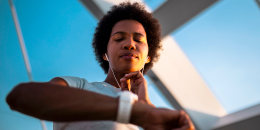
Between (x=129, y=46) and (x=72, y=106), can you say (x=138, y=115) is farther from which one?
(x=129, y=46)

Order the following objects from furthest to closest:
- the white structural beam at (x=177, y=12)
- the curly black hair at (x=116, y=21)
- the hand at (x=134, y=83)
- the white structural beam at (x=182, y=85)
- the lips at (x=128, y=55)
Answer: the white structural beam at (x=182, y=85) → the white structural beam at (x=177, y=12) → the curly black hair at (x=116, y=21) → the lips at (x=128, y=55) → the hand at (x=134, y=83)

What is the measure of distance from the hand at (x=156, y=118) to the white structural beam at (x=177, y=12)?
1.52m

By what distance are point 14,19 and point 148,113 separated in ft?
8.09

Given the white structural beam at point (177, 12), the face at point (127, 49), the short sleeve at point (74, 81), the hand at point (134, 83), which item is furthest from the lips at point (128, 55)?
the white structural beam at point (177, 12)

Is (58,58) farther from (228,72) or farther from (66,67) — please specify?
(228,72)

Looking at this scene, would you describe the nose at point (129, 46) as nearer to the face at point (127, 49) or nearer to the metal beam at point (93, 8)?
the face at point (127, 49)

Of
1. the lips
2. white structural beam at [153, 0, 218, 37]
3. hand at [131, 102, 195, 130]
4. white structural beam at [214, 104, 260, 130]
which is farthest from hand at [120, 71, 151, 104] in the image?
white structural beam at [214, 104, 260, 130]

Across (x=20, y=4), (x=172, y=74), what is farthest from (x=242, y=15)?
(x=20, y=4)

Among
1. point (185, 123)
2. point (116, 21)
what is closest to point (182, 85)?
point (116, 21)

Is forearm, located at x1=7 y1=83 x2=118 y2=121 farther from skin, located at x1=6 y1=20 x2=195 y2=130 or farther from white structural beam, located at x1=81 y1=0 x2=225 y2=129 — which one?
white structural beam, located at x1=81 y1=0 x2=225 y2=129

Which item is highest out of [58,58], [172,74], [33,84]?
[58,58]

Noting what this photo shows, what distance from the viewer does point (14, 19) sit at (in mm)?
2473

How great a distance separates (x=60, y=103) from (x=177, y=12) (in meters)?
1.66

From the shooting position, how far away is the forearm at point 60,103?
19.2 inches
